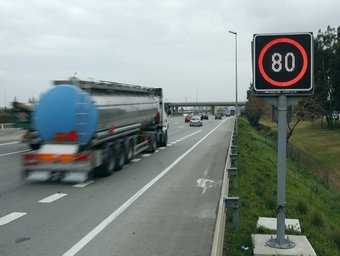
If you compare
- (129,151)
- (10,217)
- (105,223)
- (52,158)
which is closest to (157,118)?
(129,151)

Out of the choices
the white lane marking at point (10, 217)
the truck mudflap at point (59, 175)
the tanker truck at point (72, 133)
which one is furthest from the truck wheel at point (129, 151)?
the white lane marking at point (10, 217)

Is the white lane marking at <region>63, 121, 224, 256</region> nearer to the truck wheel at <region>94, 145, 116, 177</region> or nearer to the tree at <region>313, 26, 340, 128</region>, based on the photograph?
the truck wheel at <region>94, 145, 116, 177</region>

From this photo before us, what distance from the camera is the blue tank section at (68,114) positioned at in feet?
43.8

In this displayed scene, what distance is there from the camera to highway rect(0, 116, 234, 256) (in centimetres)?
728

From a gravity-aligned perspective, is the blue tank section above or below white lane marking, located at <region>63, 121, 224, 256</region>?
above

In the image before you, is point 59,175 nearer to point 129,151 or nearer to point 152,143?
point 129,151

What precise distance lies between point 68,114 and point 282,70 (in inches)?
334

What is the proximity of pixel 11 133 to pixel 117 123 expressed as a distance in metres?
25.0

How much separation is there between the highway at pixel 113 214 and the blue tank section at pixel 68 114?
57.5 inches

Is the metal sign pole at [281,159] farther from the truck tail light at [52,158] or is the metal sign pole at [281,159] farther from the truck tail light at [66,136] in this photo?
the truck tail light at [66,136]

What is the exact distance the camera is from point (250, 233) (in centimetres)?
784

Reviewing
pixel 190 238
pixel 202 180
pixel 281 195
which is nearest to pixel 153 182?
pixel 202 180

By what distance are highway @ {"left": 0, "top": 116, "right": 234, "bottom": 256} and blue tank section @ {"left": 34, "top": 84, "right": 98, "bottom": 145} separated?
4.80 feet

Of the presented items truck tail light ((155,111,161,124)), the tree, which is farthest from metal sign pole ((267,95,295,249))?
the tree
